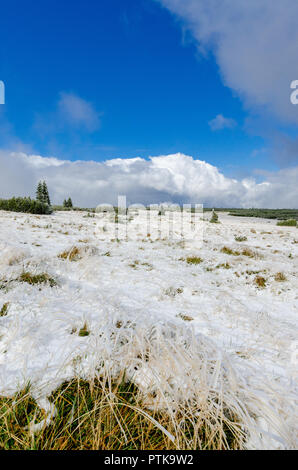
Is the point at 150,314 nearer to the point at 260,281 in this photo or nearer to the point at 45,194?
the point at 260,281

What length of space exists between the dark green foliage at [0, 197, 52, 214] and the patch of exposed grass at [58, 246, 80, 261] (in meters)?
20.8

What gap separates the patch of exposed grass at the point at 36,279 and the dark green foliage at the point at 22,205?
23.0 m

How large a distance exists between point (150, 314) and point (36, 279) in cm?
280

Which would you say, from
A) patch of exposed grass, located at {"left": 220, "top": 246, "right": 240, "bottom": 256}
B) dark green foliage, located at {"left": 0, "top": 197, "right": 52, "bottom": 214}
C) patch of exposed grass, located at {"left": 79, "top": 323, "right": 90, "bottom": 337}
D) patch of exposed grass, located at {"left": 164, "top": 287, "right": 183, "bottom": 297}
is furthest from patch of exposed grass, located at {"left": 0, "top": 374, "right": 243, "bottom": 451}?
dark green foliage, located at {"left": 0, "top": 197, "right": 52, "bottom": 214}

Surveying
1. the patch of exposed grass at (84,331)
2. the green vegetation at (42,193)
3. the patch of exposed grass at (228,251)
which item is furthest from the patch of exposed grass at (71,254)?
the green vegetation at (42,193)

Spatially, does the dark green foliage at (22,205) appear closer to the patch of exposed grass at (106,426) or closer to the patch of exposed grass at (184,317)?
the patch of exposed grass at (184,317)

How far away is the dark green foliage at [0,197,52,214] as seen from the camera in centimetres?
2400

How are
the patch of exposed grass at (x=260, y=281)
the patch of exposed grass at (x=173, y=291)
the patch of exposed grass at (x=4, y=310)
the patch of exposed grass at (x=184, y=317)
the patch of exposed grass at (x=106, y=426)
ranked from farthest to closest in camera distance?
1. the patch of exposed grass at (x=260, y=281)
2. the patch of exposed grass at (x=173, y=291)
3. the patch of exposed grass at (x=184, y=317)
4. the patch of exposed grass at (x=4, y=310)
5. the patch of exposed grass at (x=106, y=426)

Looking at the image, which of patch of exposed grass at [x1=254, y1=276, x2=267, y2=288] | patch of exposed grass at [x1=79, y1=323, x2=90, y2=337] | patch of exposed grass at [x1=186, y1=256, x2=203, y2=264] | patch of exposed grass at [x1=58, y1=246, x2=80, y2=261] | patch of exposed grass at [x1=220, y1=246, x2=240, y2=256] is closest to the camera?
patch of exposed grass at [x1=79, y1=323, x2=90, y2=337]

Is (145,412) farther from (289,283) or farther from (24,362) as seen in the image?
(289,283)

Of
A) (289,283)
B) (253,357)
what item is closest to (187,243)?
(289,283)

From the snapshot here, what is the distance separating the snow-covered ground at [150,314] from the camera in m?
Answer: 2.07

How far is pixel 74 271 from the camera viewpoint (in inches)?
225

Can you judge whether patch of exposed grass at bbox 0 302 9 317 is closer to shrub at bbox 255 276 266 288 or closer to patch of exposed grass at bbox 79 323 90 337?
patch of exposed grass at bbox 79 323 90 337
